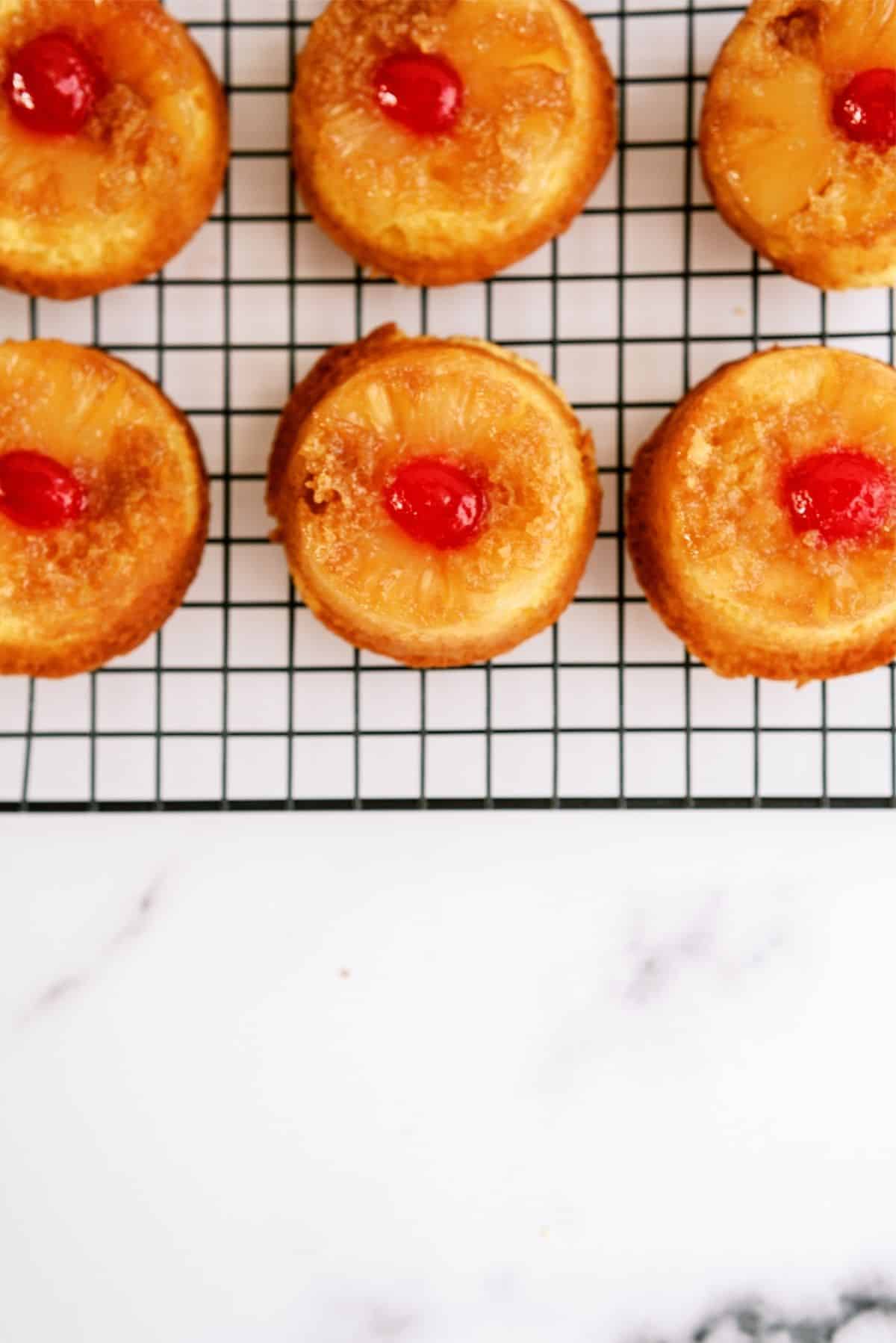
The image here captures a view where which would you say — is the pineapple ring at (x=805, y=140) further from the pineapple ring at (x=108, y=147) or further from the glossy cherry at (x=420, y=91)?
the pineapple ring at (x=108, y=147)

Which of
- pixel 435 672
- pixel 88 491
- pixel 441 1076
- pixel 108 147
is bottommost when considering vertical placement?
pixel 441 1076

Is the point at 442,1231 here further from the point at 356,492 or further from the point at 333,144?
the point at 333,144

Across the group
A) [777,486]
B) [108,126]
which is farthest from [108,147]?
[777,486]

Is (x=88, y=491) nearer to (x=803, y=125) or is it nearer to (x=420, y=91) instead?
(x=420, y=91)

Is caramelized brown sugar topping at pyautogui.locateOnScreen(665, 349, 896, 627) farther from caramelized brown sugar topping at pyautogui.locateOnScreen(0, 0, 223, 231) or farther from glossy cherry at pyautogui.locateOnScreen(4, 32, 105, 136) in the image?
glossy cherry at pyautogui.locateOnScreen(4, 32, 105, 136)

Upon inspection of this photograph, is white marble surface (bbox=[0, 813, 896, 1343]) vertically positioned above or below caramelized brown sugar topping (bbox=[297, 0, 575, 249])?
below

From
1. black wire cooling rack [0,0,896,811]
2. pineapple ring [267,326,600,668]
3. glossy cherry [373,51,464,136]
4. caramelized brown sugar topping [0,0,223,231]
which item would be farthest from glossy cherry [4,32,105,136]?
pineapple ring [267,326,600,668]
